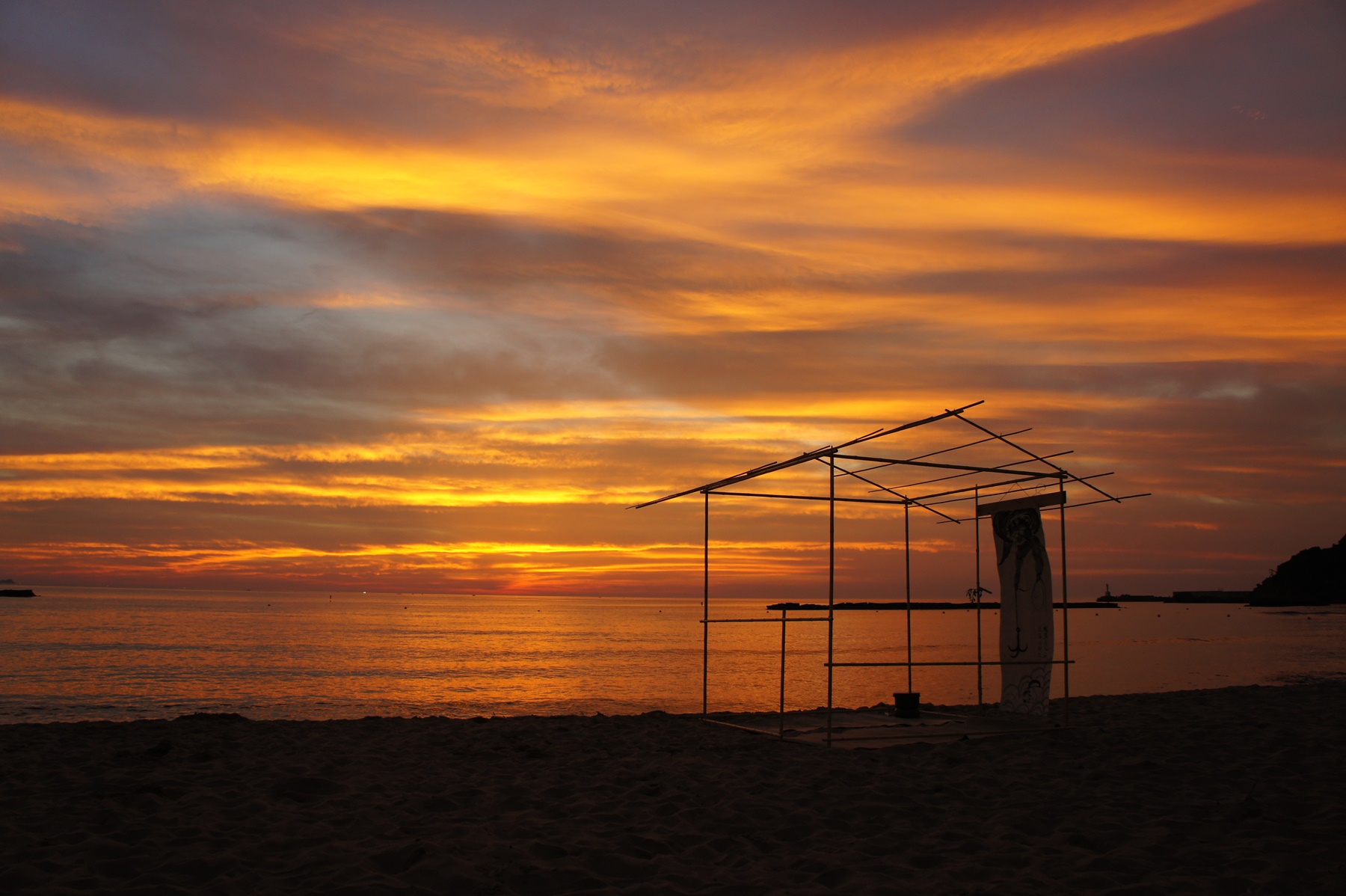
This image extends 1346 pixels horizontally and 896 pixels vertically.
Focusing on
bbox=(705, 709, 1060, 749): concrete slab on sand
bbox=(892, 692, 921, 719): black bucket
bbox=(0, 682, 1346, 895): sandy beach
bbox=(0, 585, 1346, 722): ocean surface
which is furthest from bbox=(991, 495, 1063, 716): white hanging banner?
bbox=(0, 585, 1346, 722): ocean surface

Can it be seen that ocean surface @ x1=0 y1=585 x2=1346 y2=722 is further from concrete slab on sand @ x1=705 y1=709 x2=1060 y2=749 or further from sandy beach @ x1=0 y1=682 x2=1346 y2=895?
sandy beach @ x1=0 y1=682 x2=1346 y2=895

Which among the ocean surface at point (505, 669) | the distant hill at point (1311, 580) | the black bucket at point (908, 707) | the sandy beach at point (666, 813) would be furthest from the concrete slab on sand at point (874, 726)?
the distant hill at point (1311, 580)

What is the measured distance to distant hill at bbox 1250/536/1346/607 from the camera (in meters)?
106

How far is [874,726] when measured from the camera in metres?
10.8

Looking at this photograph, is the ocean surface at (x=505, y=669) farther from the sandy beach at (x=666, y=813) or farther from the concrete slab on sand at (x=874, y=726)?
the sandy beach at (x=666, y=813)

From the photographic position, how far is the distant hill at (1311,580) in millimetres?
106125

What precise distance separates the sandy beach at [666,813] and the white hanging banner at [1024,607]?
2.94 ft

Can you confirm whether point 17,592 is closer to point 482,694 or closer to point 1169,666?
point 482,694

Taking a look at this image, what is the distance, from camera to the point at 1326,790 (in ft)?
23.3

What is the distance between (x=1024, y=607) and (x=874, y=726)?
2480 millimetres

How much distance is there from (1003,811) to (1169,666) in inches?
1172

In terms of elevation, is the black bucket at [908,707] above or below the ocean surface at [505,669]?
above

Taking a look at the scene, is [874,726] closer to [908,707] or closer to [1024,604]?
[908,707]

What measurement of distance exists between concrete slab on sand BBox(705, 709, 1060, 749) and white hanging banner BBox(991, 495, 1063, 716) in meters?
0.35
